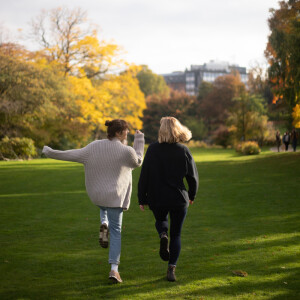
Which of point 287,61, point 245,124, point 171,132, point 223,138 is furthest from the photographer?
point 223,138

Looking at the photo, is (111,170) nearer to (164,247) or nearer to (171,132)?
(171,132)

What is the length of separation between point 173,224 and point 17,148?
28989 mm

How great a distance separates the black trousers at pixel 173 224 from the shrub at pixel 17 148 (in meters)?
27.7

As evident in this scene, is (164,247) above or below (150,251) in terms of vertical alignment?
above

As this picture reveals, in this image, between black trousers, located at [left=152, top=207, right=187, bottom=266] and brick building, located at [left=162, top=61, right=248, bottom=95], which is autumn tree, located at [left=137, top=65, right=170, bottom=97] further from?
black trousers, located at [left=152, top=207, right=187, bottom=266]

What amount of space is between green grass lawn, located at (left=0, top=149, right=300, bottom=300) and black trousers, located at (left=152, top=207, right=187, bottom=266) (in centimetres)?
33

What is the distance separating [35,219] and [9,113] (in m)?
23.1

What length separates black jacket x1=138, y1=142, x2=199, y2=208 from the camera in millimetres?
5262

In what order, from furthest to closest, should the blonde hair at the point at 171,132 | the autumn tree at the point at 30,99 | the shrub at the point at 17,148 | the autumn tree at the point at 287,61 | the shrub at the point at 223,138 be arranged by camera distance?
the shrub at the point at 223,138, the shrub at the point at 17,148, the autumn tree at the point at 30,99, the autumn tree at the point at 287,61, the blonde hair at the point at 171,132

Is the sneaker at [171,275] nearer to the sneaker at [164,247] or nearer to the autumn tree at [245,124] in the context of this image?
the sneaker at [164,247]

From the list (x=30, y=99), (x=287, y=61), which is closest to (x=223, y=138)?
(x=30, y=99)

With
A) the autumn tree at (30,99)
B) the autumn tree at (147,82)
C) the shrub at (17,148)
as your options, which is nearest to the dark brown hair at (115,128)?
the autumn tree at (30,99)

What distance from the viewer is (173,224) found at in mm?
5363

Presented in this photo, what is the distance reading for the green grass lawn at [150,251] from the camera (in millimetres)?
5117
